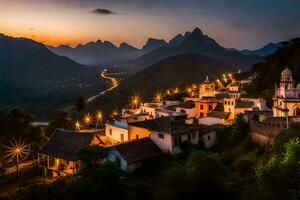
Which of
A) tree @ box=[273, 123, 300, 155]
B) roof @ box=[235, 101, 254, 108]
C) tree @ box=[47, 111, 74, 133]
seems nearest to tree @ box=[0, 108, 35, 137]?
tree @ box=[47, 111, 74, 133]

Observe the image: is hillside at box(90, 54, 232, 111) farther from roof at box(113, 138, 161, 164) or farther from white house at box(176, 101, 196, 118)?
roof at box(113, 138, 161, 164)

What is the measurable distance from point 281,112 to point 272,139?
8.75 meters

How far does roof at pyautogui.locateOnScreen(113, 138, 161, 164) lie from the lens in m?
32.4

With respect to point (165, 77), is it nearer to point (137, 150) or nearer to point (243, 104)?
point (243, 104)

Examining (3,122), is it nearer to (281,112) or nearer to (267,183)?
(281,112)

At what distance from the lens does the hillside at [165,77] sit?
420 ft

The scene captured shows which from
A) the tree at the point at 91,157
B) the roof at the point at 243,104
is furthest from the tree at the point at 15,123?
the roof at the point at 243,104

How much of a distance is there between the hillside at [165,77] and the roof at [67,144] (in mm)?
72526

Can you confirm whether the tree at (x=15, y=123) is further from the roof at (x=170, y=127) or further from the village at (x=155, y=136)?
the roof at (x=170, y=127)

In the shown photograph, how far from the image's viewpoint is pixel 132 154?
3281 cm

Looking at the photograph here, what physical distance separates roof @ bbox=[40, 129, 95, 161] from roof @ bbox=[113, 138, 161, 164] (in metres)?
5.62

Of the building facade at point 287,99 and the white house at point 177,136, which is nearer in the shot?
the white house at point 177,136

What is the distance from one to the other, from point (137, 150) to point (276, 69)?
37.9 metres

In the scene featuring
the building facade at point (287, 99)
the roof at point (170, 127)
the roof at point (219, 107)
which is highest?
the building facade at point (287, 99)
